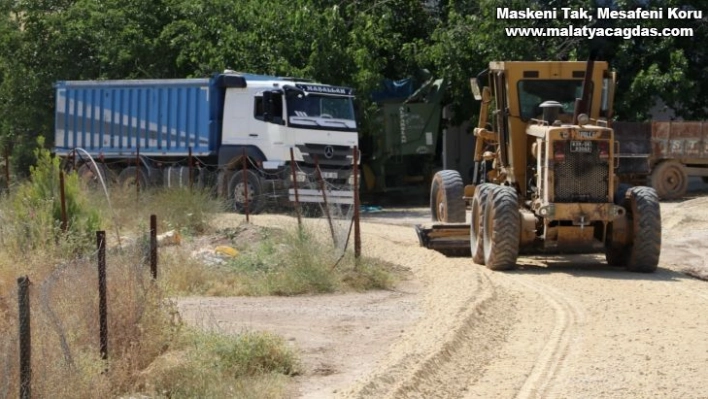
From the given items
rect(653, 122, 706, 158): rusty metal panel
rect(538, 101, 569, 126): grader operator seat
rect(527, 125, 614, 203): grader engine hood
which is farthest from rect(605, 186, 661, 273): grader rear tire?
rect(653, 122, 706, 158): rusty metal panel

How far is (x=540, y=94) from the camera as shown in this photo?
17.0 m

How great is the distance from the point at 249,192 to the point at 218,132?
7.06 feet

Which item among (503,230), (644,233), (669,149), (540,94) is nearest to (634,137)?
(669,149)

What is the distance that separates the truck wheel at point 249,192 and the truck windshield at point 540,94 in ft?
30.4

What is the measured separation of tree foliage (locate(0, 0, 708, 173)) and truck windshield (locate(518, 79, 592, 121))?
11296 mm

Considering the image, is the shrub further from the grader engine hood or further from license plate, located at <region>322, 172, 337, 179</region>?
license plate, located at <region>322, 172, 337, 179</region>

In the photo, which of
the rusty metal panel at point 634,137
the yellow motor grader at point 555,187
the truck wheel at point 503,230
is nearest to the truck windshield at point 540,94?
the yellow motor grader at point 555,187

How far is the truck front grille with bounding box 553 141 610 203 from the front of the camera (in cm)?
1527

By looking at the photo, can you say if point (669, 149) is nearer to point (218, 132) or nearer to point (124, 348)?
point (218, 132)

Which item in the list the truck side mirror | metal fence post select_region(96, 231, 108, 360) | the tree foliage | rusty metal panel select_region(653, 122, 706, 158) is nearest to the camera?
metal fence post select_region(96, 231, 108, 360)

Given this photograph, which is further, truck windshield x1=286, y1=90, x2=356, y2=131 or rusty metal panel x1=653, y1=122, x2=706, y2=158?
rusty metal panel x1=653, y1=122, x2=706, y2=158

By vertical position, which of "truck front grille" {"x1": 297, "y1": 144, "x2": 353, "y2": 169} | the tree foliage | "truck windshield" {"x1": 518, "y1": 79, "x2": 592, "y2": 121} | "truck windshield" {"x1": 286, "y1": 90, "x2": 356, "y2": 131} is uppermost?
the tree foliage

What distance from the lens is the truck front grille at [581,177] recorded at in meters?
15.3

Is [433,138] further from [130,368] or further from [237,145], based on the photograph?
[130,368]
